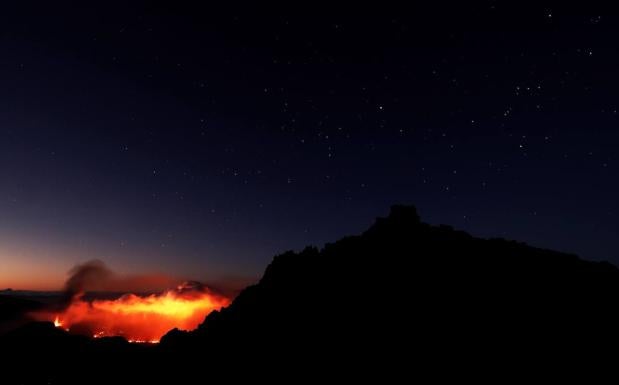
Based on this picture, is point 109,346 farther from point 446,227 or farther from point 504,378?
point 504,378

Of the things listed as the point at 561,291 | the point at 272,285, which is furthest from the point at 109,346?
the point at 561,291

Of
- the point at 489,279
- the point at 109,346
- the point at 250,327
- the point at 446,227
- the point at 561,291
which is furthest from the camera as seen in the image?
the point at 109,346

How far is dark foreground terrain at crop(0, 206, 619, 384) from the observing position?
123ft

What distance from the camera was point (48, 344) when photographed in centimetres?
18625

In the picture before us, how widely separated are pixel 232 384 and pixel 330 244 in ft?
96.1

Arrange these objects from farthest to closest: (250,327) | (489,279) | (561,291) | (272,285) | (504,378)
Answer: (272,285) → (250,327) → (489,279) → (561,291) → (504,378)

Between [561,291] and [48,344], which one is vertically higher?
[561,291]

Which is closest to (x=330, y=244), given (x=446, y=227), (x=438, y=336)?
(x=446, y=227)

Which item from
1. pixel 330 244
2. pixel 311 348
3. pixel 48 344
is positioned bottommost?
pixel 48 344

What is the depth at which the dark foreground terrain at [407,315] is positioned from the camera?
3741 cm

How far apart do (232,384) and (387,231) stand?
3032cm

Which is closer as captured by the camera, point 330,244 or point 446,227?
point 446,227

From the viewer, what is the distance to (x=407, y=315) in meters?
45.8

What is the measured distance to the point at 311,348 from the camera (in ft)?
153
